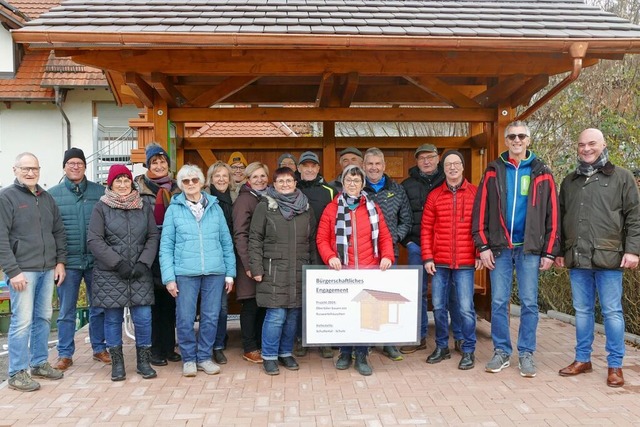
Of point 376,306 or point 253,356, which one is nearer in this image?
point 376,306

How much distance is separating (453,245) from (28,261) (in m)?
3.58

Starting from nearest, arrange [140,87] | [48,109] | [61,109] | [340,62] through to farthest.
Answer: [340,62] → [140,87] → [61,109] → [48,109]

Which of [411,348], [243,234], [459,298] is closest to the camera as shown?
[243,234]

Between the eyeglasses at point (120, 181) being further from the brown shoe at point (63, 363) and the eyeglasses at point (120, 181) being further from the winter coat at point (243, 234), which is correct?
the brown shoe at point (63, 363)

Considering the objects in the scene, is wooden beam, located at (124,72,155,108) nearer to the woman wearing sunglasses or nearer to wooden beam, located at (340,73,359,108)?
the woman wearing sunglasses

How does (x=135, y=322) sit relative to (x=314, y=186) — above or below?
below

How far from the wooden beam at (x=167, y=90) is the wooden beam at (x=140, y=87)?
0.13 metres

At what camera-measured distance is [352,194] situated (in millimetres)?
4918

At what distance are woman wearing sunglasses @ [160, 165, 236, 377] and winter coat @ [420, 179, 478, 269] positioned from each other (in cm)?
181

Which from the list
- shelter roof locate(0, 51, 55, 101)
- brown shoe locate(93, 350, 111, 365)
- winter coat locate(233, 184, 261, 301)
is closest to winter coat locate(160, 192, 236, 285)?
winter coat locate(233, 184, 261, 301)

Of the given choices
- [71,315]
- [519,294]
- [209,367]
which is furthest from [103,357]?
[519,294]

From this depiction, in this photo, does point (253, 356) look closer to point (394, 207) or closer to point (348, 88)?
point (394, 207)

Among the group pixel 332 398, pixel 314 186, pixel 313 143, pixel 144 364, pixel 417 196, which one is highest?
pixel 313 143

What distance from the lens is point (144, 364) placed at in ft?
16.4
